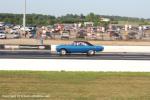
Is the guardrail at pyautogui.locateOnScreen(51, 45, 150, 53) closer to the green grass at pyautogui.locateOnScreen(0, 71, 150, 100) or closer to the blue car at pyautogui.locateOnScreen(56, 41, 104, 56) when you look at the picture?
the blue car at pyautogui.locateOnScreen(56, 41, 104, 56)

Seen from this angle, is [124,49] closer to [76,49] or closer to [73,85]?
[76,49]

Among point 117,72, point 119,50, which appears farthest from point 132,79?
point 119,50

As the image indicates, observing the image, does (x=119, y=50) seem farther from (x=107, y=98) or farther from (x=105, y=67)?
(x=107, y=98)

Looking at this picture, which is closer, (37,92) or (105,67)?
(37,92)

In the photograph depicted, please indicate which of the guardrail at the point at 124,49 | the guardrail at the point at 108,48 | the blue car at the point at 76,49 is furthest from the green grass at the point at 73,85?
the guardrail at the point at 108,48

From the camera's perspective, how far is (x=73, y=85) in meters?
16.2

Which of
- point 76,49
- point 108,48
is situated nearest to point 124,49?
point 108,48

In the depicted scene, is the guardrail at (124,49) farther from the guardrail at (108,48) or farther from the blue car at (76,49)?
the blue car at (76,49)

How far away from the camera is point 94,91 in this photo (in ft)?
48.6

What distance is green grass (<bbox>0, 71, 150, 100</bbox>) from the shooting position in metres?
13.4

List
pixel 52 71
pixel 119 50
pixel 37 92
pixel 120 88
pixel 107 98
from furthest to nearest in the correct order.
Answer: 1. pixel 119 50
2. pixel 52 71
3. pixel 120 88
4. pixel 37 92
5. pixel 107 98

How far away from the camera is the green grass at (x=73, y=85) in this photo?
13.4 meters

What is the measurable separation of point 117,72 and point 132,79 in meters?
1.93

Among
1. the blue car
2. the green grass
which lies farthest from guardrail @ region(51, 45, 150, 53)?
the green grass
